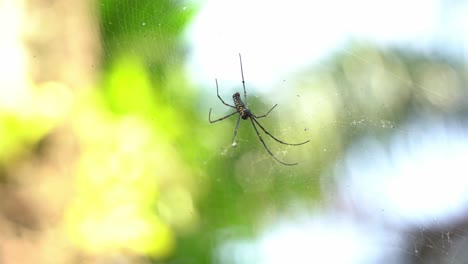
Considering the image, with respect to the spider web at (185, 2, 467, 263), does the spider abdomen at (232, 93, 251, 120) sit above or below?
above

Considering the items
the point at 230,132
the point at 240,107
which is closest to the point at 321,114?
the point at 240,107

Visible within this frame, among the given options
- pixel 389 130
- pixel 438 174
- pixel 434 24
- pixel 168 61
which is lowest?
pixel 438 174

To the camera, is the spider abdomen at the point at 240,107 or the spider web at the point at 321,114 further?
the spider abdomen at the point at 240,107

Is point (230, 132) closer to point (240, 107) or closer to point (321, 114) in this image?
point (240, 107)

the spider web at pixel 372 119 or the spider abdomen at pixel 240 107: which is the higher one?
the spider abdomen at pixel 240 107

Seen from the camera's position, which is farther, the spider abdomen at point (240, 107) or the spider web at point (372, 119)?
the spider abdomen at point (240, 107)

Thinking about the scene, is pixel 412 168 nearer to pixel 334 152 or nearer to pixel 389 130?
pixel 389 130

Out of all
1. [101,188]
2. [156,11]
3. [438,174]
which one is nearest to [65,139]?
[101,188]
